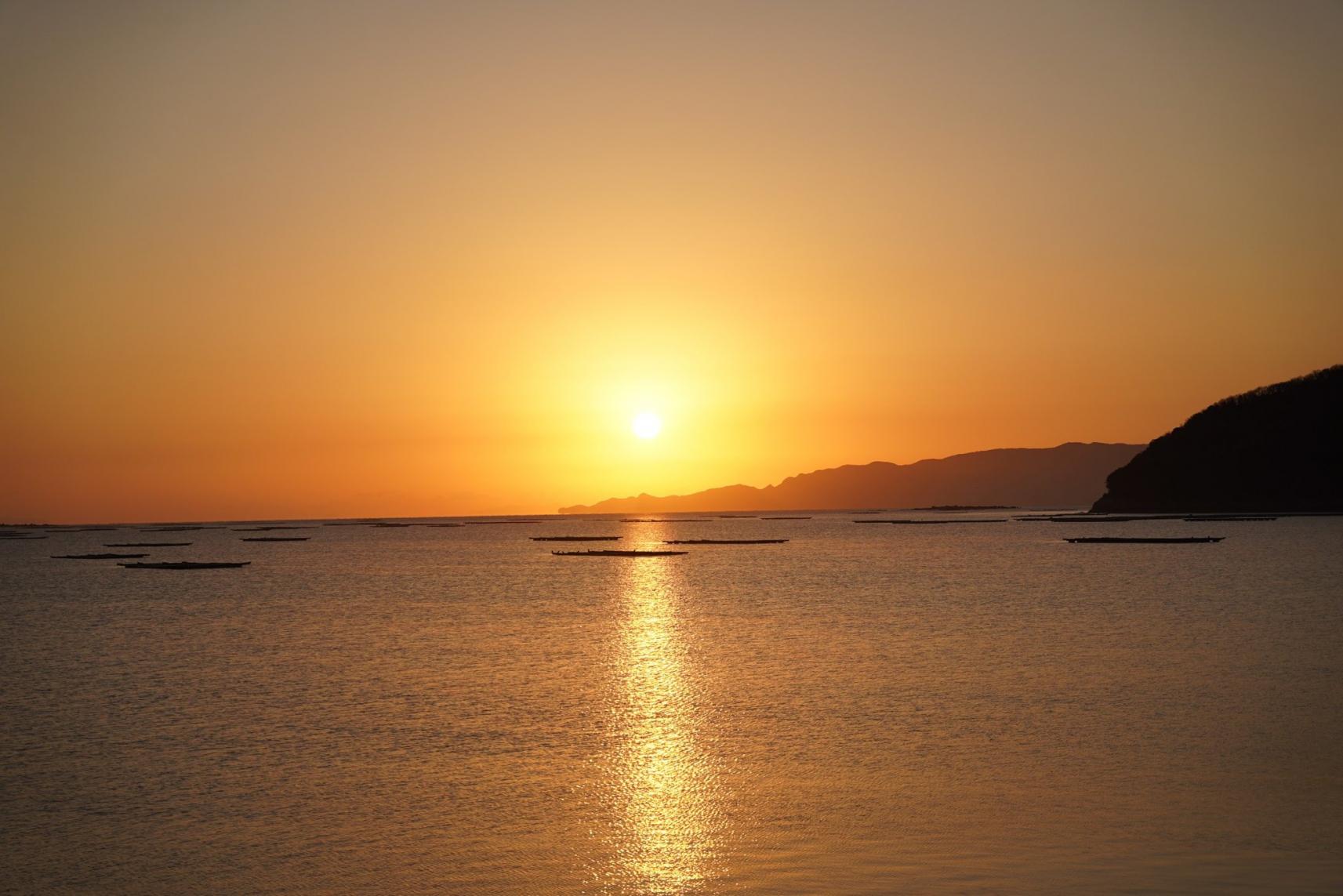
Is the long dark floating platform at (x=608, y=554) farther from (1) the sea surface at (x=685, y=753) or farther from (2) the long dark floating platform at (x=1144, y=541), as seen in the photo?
(1) the sea surface at (x=685, y=753)

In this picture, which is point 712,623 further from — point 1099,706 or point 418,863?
point 418,863

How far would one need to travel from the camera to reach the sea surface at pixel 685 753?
16344 millimetres

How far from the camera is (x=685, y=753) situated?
79.9 feet

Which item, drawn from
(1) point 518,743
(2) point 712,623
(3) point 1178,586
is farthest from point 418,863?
(3) point 1178,586

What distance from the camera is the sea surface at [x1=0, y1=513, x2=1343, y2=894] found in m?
16.3

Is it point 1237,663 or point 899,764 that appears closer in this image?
point 899,764

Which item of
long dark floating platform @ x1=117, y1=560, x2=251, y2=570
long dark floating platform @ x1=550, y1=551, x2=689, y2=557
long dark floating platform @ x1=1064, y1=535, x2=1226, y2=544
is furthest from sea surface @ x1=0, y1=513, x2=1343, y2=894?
long dark floating platform @ x1=1064, y1=535, x2=1226, y2=544

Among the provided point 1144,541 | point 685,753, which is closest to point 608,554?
point 1144,541

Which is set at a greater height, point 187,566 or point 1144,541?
point 187,566

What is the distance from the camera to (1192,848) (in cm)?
1647

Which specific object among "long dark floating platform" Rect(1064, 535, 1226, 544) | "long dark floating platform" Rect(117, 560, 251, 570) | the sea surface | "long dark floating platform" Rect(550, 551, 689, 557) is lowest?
the sea surface

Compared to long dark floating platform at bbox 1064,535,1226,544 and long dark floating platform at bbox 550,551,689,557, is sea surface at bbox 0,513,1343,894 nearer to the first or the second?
long dark floating platform at bbox 550,551,689,557

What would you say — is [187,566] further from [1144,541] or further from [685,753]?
[1144,541]

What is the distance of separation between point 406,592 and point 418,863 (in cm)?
6852
